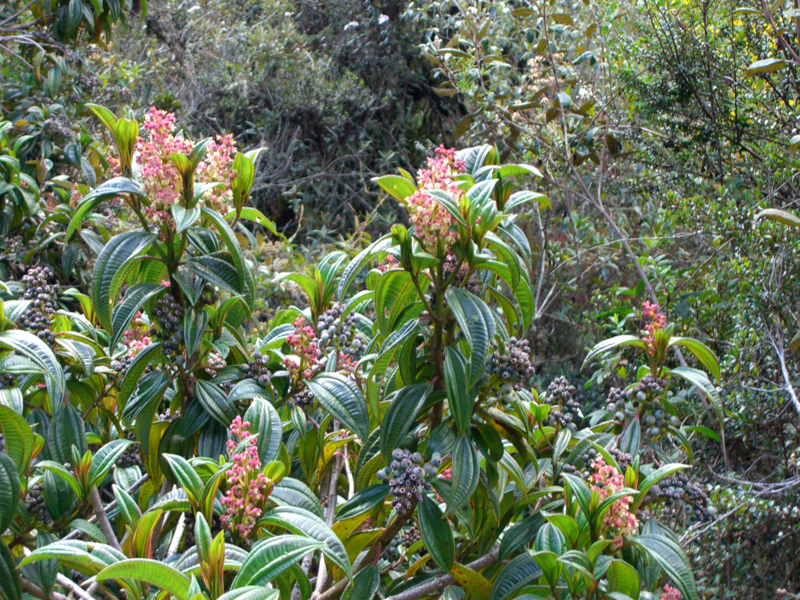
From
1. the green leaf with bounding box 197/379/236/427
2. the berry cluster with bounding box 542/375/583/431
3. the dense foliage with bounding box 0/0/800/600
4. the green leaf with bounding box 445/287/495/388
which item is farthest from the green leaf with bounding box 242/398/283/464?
the berry cluster with bounding box 542/375/583/431

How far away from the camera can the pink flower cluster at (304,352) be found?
142 centimetres

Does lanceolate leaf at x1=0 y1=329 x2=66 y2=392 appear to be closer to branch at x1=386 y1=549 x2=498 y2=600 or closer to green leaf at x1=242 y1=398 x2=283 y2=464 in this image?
green leaf at x1=242 y1=398 x2=283 y2=464

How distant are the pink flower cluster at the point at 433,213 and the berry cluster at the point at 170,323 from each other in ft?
1.83

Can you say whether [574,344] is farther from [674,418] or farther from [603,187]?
[674,418]

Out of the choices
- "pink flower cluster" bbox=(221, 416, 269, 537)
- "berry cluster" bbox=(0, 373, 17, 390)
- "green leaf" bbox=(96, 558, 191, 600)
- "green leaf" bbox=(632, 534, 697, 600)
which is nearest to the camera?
"green leaf" bbox=(96, 558, 191, 600)

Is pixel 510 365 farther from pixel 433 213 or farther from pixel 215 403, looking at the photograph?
pixel 215 403

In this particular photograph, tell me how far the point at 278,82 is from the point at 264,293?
10.9ft

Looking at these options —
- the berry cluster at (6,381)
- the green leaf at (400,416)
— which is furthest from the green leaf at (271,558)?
the berry cluster at (6,381)

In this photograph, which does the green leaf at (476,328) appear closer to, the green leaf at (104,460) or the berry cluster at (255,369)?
the berry cluster at (255,369)

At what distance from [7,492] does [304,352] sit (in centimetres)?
58

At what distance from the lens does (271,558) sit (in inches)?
35.9

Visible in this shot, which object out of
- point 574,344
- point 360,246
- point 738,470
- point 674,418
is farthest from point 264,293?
point 674,418

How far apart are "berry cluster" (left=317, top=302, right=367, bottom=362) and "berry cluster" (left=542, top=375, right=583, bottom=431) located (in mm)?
468

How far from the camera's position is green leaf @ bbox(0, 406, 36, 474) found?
1.13m
